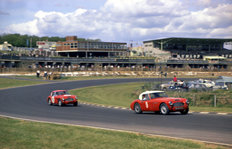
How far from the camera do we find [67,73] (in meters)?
69.8

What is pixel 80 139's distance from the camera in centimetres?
1071

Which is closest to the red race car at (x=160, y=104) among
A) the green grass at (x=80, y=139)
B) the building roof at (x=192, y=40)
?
the green grass at (x=80, y=139)

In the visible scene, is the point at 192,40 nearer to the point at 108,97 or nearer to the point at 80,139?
the point at 108,97

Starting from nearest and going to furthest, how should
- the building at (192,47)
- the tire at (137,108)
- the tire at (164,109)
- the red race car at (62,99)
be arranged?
1. the tire at (164,109)
2. the tire at (137,108)
3. the red race car at (62,99)
4. the building at (192,47)

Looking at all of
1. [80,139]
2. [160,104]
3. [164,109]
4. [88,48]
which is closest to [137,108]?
[160,104]

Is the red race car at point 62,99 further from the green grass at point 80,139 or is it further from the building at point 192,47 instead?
the building at point 192,47

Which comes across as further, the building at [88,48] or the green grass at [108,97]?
the building at [88,48]

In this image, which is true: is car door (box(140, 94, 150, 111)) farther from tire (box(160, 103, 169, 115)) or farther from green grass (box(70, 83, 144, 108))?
green grass (box(70, 83, 144, 108))

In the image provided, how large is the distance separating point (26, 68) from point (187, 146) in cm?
6518

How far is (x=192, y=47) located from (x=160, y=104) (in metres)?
117

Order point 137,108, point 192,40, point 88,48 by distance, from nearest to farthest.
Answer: point 137,108 → point 88,48 → point 192,40

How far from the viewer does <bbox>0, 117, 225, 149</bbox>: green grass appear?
9555 millimetres

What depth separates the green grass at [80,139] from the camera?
955cm

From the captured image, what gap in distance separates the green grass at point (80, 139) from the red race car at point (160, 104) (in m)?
6.09
